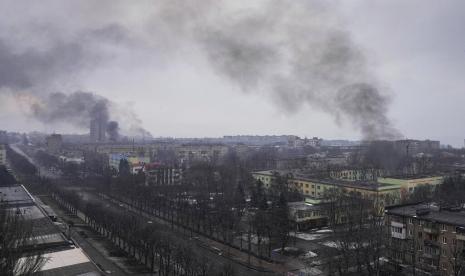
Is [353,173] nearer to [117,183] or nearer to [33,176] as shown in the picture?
[117,183]

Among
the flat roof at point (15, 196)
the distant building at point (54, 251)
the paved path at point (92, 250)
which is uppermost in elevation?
the flat roof at point (15, 196)

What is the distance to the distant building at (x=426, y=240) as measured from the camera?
26.6 feet

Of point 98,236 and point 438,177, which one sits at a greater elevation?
point 438,177

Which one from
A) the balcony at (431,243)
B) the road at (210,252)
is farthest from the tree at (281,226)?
the balcony at (431,243)

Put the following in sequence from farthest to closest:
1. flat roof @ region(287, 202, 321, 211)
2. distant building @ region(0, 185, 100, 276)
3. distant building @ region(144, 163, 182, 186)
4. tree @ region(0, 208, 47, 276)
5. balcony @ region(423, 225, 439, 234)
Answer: distant building @ region(144, 163, 182, 186), flat roof @ region(287, 202, 321, 211), balcony @ region(423, 225, 439, 234), distant building @ region(0, 185, 100, 276), tree @ region(0, 208, 47, 276)

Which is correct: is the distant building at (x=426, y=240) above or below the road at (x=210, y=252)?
above

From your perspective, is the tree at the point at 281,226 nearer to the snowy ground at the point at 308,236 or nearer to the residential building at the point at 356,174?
the snowy ground at the point at 308,236

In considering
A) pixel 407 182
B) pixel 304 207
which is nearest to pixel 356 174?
pixel 407 182

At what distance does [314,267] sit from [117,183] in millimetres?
14489

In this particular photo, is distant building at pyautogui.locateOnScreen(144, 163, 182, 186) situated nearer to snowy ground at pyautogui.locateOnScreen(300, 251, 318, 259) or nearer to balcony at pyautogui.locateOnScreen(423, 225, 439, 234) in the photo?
snowy ground at pyautogui.locateOnScreen(300, 251, 318, 259)

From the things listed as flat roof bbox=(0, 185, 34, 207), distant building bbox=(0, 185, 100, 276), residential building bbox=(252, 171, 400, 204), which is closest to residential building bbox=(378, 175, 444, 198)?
residential building bbox=(252, 171, 400, 204)

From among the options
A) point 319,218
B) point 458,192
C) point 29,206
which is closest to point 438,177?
point 458,192

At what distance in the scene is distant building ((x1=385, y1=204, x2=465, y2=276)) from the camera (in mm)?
8117

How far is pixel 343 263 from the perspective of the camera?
8.80m
